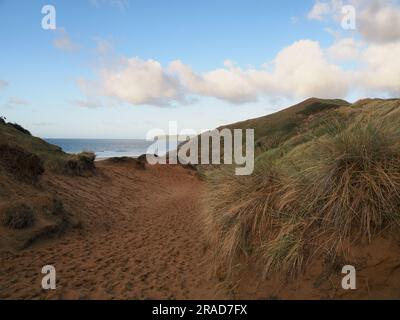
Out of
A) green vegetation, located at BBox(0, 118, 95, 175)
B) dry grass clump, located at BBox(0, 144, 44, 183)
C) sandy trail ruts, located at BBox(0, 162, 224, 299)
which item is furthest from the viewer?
green vegetation, located at BBox(0, 118, 95, 175)

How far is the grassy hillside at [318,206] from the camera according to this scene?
12.9ft

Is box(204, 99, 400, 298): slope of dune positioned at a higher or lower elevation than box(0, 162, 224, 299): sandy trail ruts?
higher

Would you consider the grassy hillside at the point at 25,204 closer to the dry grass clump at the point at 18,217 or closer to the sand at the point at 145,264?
the dry grass clump at the point at 18,217

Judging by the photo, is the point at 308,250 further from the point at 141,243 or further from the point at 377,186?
the point at 141,243

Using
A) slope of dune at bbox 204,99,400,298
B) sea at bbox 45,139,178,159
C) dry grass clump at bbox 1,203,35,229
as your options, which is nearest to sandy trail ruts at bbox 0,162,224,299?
dry grass clump at bbox 1,203,35,229

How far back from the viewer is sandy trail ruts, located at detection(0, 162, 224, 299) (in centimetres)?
511

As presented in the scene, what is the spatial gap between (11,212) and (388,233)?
7321 millimetres

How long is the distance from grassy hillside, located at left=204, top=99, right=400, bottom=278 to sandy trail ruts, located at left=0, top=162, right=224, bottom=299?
959 millimetres

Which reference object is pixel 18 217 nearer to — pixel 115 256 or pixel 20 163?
pixel 115 256

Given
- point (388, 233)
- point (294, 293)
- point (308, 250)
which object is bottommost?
point (294, 293)

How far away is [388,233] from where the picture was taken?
3.82 meters

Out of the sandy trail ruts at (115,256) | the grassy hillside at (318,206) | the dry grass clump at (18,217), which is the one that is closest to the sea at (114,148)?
the sandy trail ruts at (115,256)

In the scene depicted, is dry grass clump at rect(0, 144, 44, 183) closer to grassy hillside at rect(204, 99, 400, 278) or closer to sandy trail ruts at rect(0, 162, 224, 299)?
sandy trail ruts at rect(0, 162, 224, 299)
